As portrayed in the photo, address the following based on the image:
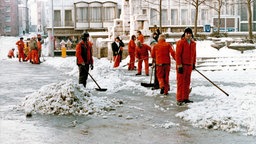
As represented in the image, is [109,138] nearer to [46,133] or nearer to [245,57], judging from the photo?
[46,133]

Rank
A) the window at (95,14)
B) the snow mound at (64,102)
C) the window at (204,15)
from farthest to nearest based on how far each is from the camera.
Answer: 1. the window at (95,14)
2. the window at (204,15)
3. the snow mound at (64,102)

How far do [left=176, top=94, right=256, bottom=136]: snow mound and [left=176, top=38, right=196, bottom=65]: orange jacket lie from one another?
1.13 metres

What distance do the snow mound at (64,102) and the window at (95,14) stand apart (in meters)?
48.3

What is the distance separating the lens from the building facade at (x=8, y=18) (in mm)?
92250

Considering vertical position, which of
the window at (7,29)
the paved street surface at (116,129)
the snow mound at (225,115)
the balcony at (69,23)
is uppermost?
the window at (7,29)

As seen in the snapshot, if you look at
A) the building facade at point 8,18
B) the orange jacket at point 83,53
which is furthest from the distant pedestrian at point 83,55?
the building facade at point 8,18

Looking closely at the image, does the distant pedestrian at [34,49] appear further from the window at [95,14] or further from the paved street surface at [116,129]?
the window at [95,14]

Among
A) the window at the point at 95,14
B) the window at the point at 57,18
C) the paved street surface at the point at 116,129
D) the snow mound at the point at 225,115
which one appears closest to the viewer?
the paved street surface at the point at 116,129

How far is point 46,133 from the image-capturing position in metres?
8.19

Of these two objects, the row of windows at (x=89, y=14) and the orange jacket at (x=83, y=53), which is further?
the row of windows at (x=89, y=14)

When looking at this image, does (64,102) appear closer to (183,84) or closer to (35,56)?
(183,84)

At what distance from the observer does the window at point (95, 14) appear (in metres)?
58.8

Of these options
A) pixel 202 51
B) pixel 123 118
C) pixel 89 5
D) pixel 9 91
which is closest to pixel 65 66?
pixel 202 51

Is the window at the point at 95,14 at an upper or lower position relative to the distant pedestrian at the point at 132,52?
upper
